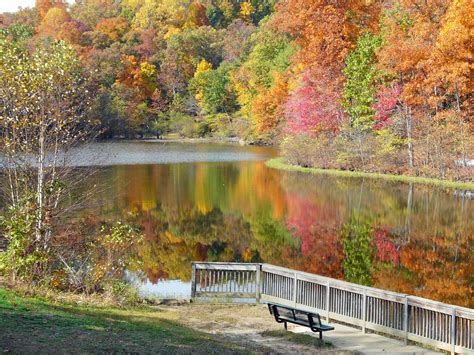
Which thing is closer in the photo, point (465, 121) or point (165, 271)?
point (165, 271)

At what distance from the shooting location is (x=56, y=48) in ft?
51.1

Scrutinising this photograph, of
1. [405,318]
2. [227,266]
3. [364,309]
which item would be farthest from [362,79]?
[405,318]

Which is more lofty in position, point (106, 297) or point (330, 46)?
point (330, 46)

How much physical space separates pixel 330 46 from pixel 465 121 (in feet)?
40.4

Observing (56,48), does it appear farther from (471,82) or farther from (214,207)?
(471,82)

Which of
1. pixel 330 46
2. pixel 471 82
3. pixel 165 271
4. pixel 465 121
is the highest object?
pixel 330 46

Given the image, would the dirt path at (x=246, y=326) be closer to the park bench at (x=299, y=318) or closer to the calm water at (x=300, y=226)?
the park bench at (x=299, y=318)

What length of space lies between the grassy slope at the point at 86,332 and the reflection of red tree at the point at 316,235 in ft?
25.9

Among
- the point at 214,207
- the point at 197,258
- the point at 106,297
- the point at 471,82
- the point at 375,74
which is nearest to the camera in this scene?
the point at 106,297

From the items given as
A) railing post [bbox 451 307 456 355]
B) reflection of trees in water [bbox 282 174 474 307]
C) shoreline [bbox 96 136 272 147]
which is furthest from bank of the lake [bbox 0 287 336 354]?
shoreline [bbox 96 136 272 147]

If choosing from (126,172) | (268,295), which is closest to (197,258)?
(268,295)

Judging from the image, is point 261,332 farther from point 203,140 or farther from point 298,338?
point 203,140

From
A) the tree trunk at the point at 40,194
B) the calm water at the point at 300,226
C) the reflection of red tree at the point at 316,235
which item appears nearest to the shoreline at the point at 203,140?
the calm water at the point at 300,226

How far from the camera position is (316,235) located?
2411 cm
